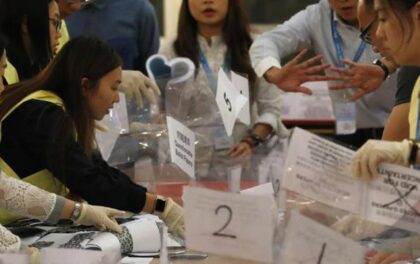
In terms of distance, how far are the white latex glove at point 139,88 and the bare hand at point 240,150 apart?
15.1 inches

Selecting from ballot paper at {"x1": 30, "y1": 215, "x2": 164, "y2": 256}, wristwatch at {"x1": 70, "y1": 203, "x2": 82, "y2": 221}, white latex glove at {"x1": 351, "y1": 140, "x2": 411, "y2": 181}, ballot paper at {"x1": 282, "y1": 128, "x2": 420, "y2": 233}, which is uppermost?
white latex glove at {"x1": 351, "y1": 140, "x2": 411, "y2": 181}

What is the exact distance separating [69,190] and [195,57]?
108cm

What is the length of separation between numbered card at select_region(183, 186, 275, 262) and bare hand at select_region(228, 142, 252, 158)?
60.9 inches

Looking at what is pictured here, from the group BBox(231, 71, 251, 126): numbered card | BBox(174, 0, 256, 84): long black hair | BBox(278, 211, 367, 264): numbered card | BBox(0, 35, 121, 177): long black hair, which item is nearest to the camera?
BBox(278, 211, 367, 264): numbered card

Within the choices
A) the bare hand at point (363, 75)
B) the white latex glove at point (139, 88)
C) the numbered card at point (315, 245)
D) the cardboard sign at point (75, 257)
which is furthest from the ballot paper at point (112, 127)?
the numbered card at point (315, 245)

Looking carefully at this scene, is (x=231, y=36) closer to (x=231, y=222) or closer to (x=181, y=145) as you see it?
(x=181, y=145)

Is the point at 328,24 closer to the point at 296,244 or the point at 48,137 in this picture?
the point at 48,137

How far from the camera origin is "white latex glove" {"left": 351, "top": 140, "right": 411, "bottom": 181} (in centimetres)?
130

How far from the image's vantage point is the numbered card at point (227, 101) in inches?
94.2

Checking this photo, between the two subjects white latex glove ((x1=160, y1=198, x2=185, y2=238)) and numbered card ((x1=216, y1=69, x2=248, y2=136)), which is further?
numbered card ((x1=216, y1=69, x2=248, y2=136))

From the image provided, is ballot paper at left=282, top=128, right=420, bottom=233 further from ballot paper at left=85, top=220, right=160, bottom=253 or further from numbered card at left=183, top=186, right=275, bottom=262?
ballot paper at left=85, top=220, right=160, bottom=253

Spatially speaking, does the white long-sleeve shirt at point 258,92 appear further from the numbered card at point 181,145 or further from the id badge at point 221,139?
the numbered card at point 181,145

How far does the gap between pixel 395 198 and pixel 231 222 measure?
258 mm

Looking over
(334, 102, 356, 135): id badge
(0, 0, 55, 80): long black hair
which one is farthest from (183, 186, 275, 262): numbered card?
(334, 102, 356, 135): id badge
